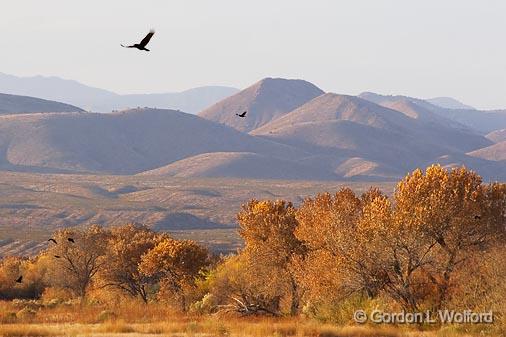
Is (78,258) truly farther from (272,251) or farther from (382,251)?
(382,251)

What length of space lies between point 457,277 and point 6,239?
13765 cm

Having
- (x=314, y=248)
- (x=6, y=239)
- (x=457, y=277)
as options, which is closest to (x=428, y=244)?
(x=457, y=277)

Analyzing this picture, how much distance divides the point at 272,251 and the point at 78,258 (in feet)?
86.5

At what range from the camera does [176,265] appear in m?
60.4

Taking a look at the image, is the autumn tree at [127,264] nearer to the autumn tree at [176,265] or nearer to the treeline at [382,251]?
the autumn tree at [176,265]

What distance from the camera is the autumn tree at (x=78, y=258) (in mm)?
71625

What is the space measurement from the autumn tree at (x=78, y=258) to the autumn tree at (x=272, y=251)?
21.7 m

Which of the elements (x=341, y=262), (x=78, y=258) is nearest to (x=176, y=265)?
(x=78, y=258)

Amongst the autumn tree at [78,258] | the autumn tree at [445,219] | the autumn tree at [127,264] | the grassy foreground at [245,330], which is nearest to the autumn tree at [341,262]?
the grassy foreground at [245,330]

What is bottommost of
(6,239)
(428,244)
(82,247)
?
(6,239)

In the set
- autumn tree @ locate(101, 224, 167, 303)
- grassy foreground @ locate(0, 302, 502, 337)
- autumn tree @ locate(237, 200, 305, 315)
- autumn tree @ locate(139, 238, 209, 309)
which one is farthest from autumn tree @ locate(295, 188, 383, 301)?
autumn tree @ locate(101, 224, 167, 303)

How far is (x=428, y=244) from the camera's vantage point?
39594mm

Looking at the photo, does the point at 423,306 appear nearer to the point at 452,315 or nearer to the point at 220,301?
the point at 452,315

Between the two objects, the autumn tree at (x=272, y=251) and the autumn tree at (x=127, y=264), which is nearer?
the autumn tree at (x=272, y=251)
